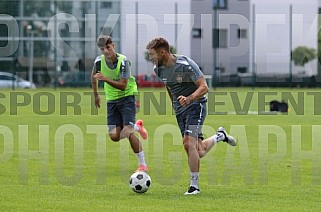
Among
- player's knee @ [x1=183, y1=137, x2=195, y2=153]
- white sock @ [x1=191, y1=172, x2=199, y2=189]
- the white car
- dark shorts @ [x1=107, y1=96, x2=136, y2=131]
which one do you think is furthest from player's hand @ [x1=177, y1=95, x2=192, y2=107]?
the white car

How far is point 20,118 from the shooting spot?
21.8 metres

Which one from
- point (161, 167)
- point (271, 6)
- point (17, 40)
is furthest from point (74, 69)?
point (161, 167)

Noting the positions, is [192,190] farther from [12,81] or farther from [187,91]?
[12,81]

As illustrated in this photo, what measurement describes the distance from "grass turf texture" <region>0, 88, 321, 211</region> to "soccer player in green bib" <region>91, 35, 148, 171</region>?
50 cm

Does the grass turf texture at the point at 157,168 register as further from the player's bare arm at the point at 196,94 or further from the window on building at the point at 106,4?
the window on building at the point at 106,4

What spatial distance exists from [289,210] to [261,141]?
760 cm

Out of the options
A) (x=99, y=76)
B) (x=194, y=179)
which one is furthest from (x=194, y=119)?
(x=99, y=76)

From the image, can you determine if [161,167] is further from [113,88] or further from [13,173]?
[13,173]

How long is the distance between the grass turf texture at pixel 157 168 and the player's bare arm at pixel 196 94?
3.46 ft

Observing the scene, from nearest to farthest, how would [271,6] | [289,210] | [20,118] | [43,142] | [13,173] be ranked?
[289,210]
[13,173]
[43,142]
[20,118]
[271,6]

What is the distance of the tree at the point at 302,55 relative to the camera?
4528 cm

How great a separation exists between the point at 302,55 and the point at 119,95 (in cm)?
3514

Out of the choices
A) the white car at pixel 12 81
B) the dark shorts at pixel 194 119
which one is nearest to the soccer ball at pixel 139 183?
the dark shorts at pixel 194 119

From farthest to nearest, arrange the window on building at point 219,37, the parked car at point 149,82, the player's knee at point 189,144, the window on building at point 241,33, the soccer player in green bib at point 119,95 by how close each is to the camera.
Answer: the window on building at point 241,33
the window on building at point 219,37
the parked car at point 149,82
the soccer player in green bib at point 119,95
the player's knee at point 189,144
